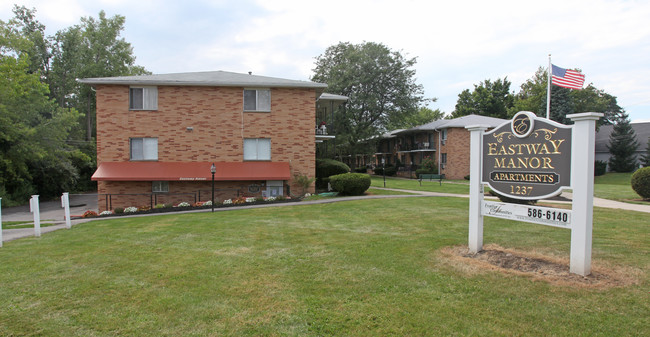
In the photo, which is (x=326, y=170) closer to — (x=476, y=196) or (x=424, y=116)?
(x=476, y=196)

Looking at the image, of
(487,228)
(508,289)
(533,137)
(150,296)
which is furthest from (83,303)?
(487,228)

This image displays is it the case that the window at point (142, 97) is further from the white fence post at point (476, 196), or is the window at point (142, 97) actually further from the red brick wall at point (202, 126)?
the white fence post at point (476, 196)

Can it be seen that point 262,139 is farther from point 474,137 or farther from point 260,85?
point 474,137

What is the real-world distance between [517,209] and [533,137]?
1.26m

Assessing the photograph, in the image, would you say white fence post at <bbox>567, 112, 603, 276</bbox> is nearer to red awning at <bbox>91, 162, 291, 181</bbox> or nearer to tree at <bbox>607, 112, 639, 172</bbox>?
red awning at <bbox>91, 162, 291, 181</bbox>

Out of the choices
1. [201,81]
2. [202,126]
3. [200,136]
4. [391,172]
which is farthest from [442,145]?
[201,81]

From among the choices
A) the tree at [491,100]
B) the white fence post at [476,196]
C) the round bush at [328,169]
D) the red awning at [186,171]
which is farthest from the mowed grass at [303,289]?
the tree at [491,100]

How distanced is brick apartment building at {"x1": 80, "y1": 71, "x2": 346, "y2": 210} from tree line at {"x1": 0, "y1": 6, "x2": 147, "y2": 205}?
808 cm

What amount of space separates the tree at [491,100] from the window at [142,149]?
51885 mm

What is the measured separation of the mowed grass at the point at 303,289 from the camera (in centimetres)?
384

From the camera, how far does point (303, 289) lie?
4906 mm

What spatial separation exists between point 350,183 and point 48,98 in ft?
90.8

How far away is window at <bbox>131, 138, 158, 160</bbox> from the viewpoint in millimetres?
19641

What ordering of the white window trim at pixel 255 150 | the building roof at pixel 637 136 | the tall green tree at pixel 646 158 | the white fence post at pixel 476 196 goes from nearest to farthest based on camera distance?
1. the white fence post at pixel 476 196
2. the white window trim at pixel 255 150
3. the tall green tree at pixel 646 158
4. the building roof at pixel 637 136
